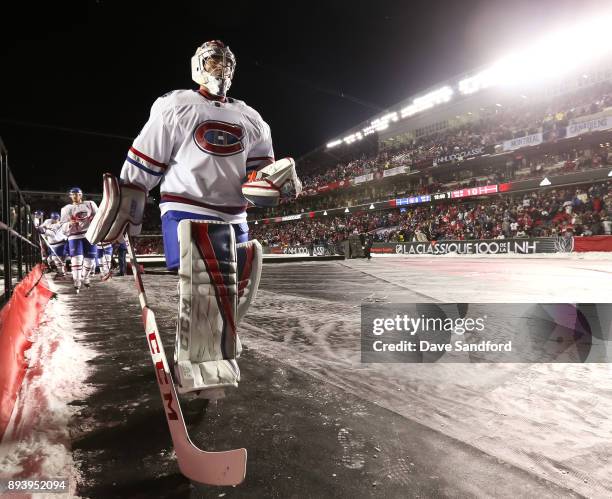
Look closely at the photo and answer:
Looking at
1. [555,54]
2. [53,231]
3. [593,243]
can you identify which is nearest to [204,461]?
[53,231]

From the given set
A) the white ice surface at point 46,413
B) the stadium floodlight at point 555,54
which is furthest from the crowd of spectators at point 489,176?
the white ice surface at point 46,413

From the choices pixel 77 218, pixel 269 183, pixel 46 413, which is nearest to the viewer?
pixel 46 413

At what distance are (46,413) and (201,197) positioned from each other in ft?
4.13

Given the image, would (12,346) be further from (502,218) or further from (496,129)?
(496,129)

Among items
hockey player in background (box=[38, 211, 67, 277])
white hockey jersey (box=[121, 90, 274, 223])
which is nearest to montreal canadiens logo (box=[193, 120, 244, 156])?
white hockey jersey (box=[121, 90, 274, 223])

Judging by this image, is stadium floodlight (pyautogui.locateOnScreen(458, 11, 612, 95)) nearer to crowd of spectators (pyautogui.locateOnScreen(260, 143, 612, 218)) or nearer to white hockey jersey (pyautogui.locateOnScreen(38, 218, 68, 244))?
crowd of spectators (pyautogui.locateOnScreen(260, 143, 612, 218))

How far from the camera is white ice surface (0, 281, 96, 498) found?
1432 mm

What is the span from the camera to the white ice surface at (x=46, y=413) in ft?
4.70

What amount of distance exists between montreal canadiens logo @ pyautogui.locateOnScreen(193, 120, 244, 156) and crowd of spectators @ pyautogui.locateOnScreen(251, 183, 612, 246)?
20.6 meters

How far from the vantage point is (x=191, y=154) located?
6.66 feet

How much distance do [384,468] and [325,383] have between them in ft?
2.84

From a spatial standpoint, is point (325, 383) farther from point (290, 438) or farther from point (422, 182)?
point (422, 182)

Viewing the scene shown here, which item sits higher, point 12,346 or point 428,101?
point 428,101

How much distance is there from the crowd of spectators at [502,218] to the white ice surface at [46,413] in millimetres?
21116
